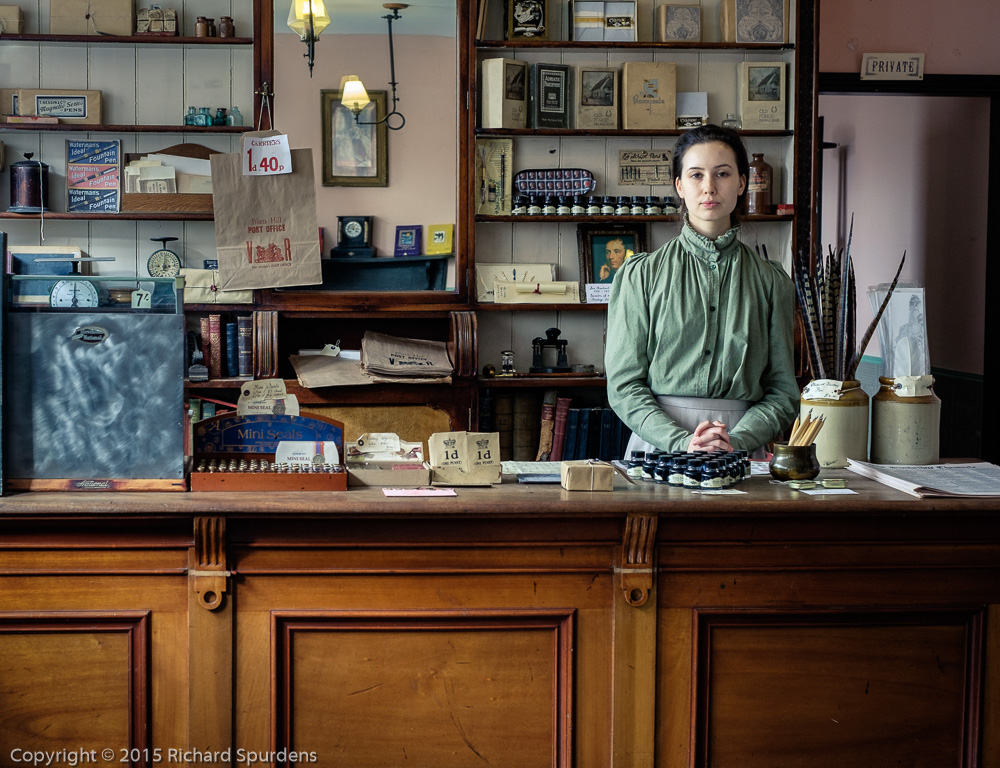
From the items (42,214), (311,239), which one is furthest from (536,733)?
(42,214)

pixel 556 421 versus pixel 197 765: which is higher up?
pixel 556 421

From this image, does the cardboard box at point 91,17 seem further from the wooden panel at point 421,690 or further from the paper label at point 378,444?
the wooden panel at point 421,690

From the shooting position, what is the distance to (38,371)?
1.85 metres

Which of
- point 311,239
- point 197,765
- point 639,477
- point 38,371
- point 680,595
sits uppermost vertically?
point 311,239

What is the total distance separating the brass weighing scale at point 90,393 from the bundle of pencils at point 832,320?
5.11ft

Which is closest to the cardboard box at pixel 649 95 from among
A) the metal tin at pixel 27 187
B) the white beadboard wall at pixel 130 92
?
the white beadboard wall at pixel 130 92

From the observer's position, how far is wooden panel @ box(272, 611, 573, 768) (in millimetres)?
1817

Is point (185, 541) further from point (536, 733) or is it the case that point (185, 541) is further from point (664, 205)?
point (664, 205)

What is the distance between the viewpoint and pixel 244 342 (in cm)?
419

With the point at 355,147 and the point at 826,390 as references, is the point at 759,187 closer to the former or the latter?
the point at 355,147

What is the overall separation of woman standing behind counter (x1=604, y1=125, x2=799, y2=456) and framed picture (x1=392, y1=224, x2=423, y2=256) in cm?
217

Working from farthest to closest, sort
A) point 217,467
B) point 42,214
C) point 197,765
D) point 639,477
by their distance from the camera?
point 42,214 → point 639,477 → point 217,467 → point 197,765

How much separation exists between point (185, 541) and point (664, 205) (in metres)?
3.03

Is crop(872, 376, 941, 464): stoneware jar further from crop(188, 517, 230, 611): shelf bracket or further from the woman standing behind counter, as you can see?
crop(188, 517, 230, 611): shelf bracket
